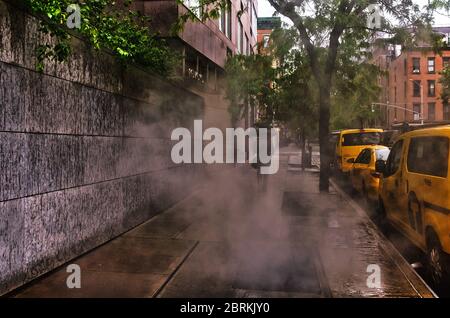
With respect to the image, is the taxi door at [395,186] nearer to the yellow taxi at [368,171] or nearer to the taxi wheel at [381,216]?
the taxi wheel at [381,216]

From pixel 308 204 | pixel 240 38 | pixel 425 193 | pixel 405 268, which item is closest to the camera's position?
pixel 425 193

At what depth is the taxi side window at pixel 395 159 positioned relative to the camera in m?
6.40

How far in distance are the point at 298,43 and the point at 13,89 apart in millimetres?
9813

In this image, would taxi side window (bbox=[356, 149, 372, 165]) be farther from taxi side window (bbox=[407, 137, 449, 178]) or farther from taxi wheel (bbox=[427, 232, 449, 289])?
taxi wheel (bbox=[427, 232, 449, 289])

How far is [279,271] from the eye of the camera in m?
5.12

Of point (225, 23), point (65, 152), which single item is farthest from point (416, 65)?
point (65, 152)

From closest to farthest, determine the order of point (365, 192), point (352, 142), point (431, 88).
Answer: point (365, 192) < point (352, 142) < point (431, 88)

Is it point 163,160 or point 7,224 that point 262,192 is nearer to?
point 163,160

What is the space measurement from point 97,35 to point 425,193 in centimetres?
448

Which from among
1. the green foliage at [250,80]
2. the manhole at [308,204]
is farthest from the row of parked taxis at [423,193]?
the green foliage at [250,80]

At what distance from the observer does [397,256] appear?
19.1ft

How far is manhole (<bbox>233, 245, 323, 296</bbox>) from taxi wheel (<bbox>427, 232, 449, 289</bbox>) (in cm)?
122

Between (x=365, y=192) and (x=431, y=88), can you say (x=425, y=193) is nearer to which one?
(x=365, y=192)
